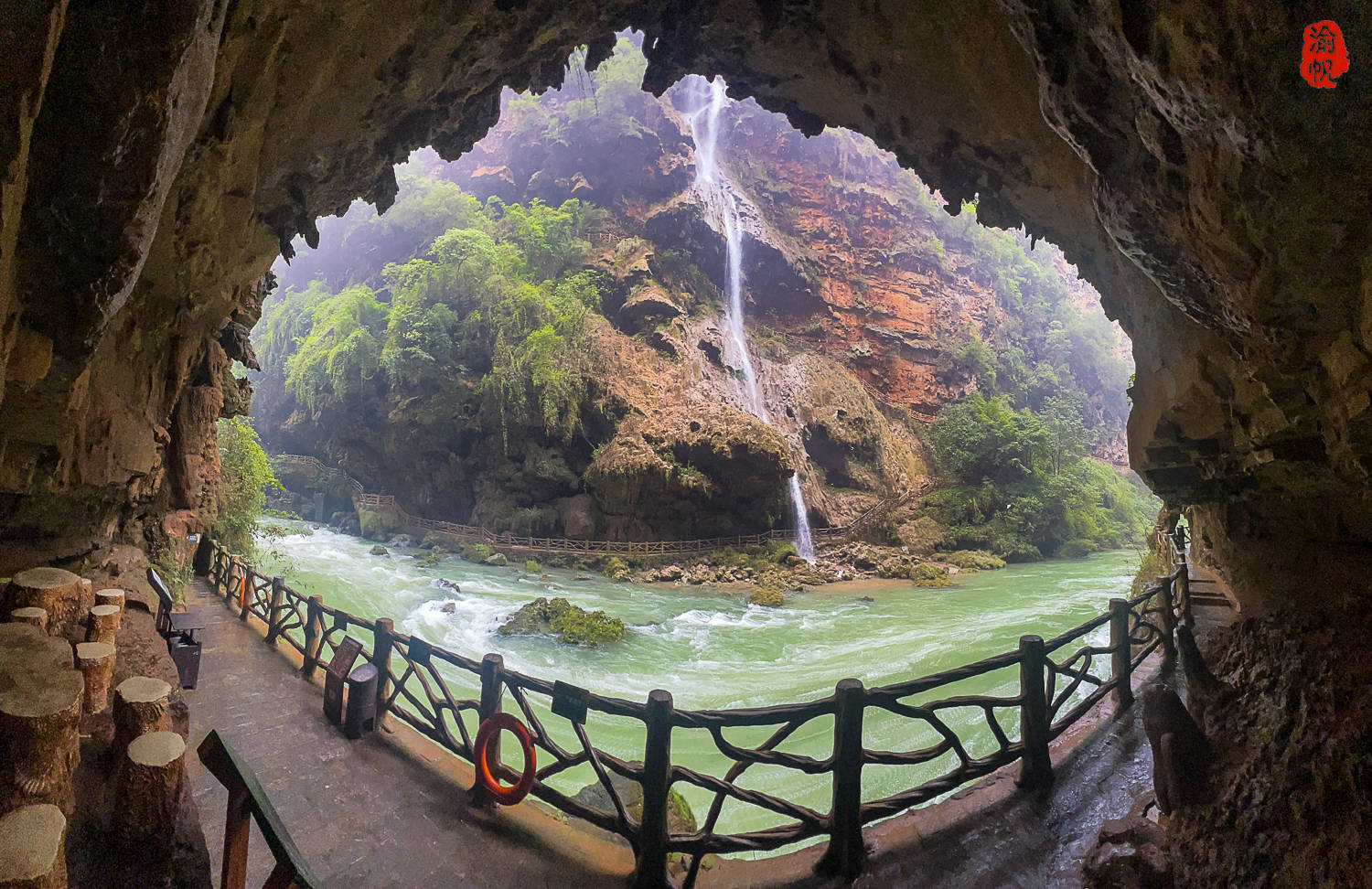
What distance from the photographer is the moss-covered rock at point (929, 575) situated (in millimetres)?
15617

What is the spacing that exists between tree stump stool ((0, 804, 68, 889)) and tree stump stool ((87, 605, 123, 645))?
6.52ft

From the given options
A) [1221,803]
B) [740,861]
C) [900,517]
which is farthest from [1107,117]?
[900,517]

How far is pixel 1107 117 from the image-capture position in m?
2.49

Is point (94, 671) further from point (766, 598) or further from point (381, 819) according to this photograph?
point (766, 598)

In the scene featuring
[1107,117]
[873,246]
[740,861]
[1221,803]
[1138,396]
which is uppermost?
[873,246]

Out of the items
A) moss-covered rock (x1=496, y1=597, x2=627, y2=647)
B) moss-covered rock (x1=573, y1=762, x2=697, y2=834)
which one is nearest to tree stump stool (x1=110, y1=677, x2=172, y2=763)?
moss-covered rock (x1=573, y1=762, x2=697, y2=834)

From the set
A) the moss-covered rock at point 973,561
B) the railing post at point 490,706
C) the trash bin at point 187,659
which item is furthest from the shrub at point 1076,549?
the trash bin at point 187,659

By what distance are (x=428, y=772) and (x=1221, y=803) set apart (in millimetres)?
4382

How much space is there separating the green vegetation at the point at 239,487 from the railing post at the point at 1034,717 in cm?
1369

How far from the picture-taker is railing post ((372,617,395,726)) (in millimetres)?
4055

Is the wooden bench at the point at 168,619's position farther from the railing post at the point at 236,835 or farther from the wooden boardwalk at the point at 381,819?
the railing post at the point at 236,835

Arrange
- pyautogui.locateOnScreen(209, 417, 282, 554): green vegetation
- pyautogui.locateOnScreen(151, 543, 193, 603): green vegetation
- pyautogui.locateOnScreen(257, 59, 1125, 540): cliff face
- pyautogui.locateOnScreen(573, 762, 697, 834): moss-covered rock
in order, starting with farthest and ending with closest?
pyautogui.locateOnScreen(257, 59, 1125, 540): cliff face
pyautogui.locateOnScreen(209, 417, 282, 554): green vegetation
pyautogui.locateOnScreen(151, 543, 193, 603): green vegetation
pyautogui.locateOnScreen(573, 762, 697, 834): moss-covered rock

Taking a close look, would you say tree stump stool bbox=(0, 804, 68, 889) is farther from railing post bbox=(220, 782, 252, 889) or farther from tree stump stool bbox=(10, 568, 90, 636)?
tree stump stool bbox=(10, 568, 90, 636)

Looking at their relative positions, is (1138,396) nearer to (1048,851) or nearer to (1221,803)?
(1221,803)
